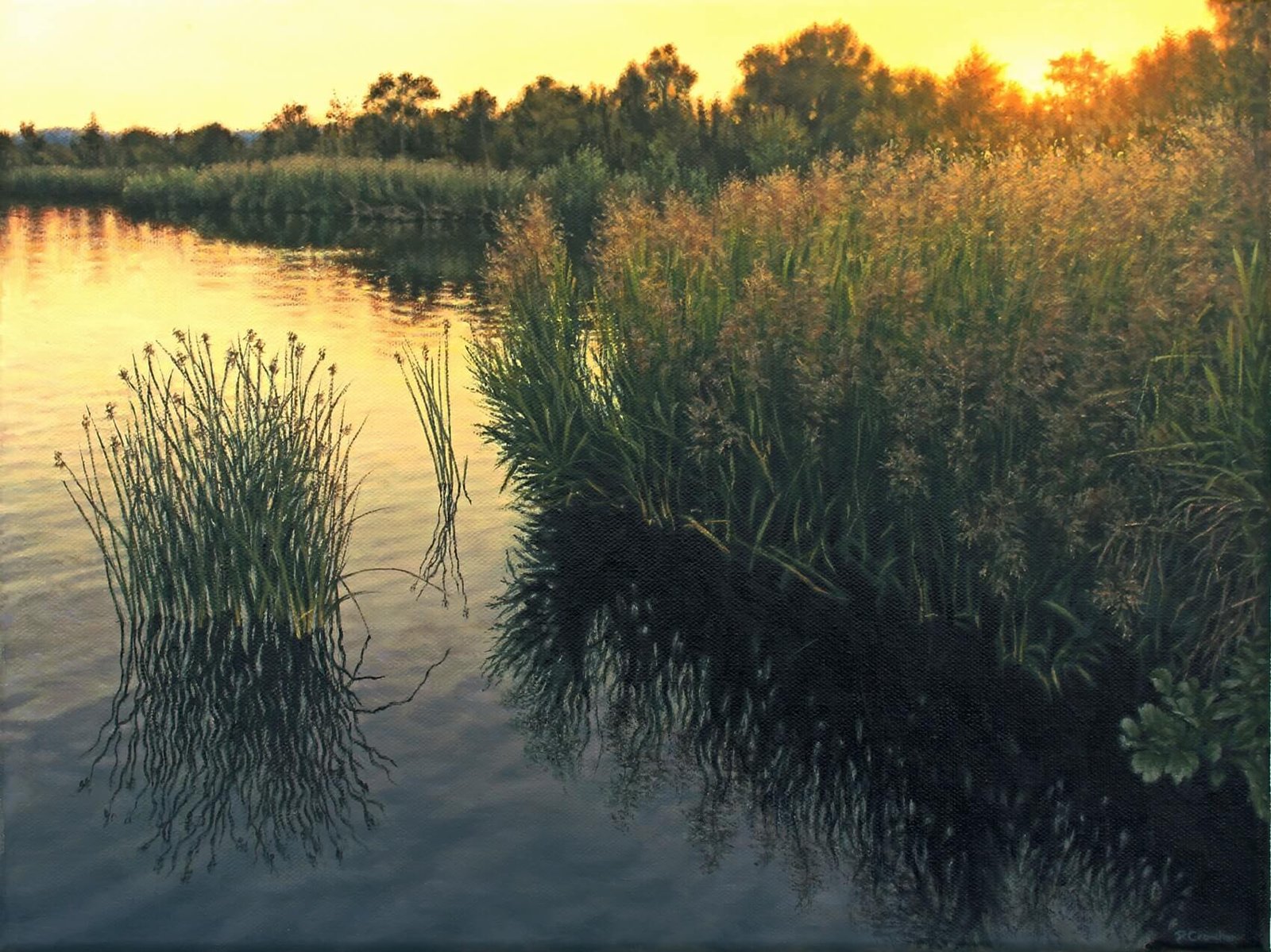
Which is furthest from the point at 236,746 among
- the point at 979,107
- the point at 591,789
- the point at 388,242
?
the point at 388,242

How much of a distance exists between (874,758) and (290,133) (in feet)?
13.9

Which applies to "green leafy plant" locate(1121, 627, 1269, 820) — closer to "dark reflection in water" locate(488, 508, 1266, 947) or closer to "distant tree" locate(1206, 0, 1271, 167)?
"dark reflection in water" locate(488, 508, 1266, 947)

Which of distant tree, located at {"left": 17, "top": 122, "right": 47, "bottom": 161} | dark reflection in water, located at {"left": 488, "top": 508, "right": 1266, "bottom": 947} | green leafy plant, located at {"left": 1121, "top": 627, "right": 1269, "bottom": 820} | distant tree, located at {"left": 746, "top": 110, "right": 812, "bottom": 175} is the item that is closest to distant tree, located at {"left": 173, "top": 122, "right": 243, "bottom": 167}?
distant tree, located at {"left": 17, "top": 122, "right": 47, "bottom": 161}

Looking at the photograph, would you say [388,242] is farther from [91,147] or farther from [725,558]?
[725,558]

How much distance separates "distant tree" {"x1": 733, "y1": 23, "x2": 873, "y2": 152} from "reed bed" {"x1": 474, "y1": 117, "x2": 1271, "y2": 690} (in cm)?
42

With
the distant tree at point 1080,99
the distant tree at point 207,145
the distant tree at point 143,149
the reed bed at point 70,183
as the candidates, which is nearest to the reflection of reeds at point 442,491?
the distant tree at point 207,145

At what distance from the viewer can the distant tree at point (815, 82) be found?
576 cm

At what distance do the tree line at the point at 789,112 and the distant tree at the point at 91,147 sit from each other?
0.20m

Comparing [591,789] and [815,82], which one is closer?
[591,789]

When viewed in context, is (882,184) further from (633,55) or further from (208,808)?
(208,808)

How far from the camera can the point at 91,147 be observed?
360 inches

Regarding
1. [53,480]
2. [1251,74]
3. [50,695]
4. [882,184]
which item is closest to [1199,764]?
[1251,74]

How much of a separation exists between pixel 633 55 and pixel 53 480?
3.58 m

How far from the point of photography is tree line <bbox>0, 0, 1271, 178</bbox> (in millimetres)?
5371
